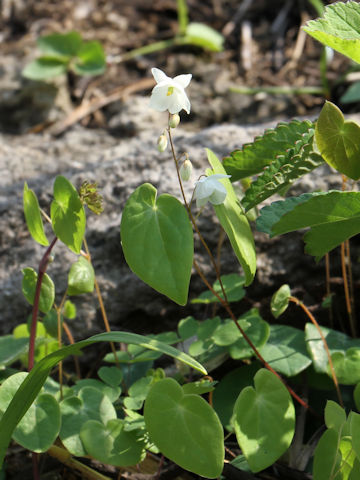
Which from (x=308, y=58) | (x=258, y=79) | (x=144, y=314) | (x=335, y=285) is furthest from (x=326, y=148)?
(x=308, y=58)

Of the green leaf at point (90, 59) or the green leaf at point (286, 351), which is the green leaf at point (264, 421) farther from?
the green leaf at point (90, 59)

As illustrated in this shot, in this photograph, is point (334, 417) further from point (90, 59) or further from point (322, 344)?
point (90, 59)

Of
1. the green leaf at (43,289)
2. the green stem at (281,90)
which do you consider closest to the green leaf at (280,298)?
the green leaf at (43,289)

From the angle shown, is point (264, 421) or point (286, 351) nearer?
point (264, 421)

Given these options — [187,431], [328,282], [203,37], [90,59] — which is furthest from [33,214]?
[203,37]

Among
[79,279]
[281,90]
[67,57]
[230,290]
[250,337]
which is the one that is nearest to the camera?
[79,279]

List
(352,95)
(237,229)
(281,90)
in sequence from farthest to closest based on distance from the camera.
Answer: (281,90) → (352,95) → (237,229)
